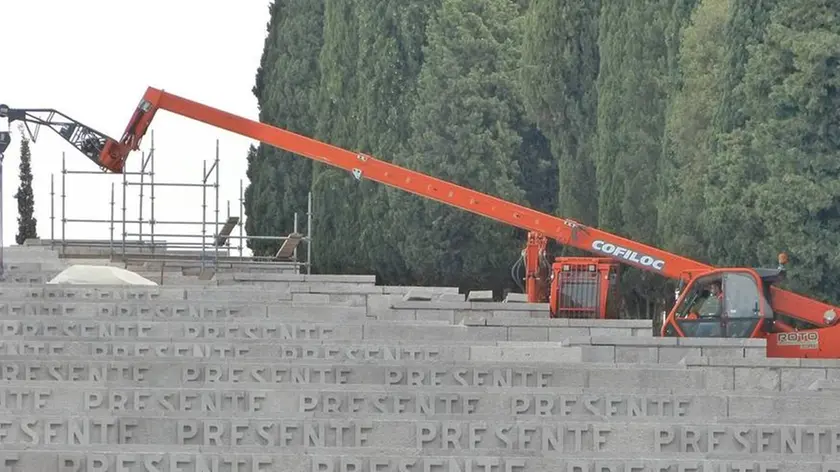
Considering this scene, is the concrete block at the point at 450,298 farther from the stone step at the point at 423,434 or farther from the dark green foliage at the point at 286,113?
the dark green foliage at the point at 286,113

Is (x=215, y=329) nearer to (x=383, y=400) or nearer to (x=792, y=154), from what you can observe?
(x=383, y=400)

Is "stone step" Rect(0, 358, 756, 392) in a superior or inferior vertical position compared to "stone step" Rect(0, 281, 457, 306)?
inferior

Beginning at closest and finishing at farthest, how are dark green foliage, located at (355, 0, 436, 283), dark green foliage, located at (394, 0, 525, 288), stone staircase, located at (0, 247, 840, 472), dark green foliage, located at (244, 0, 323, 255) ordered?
stone staircase, located at (0, 247, 840, 472), dark green foliage, located at (394, 0, 525, 288), dark green foliage, located at (355, 0, 436, 283), dark green foliage, located at (244, 0, 323, 255)

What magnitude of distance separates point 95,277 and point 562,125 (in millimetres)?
16364

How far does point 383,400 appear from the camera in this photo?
25.5 metres

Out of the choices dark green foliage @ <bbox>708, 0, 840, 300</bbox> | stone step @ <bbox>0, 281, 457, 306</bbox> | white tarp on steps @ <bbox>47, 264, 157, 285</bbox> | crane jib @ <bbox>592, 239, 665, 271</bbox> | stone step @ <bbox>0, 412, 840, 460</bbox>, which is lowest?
stone step @ <bbox>0, 412, 840, 460</bbox>

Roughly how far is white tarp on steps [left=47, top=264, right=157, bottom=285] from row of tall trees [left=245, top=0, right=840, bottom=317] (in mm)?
9243

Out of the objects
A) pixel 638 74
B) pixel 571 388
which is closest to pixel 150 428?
pixel 571 388

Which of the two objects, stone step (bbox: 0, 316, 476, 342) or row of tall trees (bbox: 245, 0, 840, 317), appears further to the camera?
row of tall trees (bbox: 245, 0, 840, 317)

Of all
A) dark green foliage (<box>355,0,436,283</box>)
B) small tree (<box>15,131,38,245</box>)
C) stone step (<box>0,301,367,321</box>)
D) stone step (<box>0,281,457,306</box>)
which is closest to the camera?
stone step (<box>0,301,367,321</box>)

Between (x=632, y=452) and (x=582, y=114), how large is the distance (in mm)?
36116

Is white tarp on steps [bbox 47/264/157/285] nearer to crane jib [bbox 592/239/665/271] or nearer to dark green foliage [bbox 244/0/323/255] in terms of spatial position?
crane jib [bbox 592/239/665/271]

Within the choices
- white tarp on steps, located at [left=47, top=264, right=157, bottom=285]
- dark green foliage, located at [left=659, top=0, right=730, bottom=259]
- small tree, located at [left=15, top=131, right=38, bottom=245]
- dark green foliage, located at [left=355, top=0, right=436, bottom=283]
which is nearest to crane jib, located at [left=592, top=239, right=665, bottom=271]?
dark green foliage, located at [left=659, top=0, right=730, bottom=259]

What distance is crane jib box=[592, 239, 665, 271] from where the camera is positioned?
132ft
